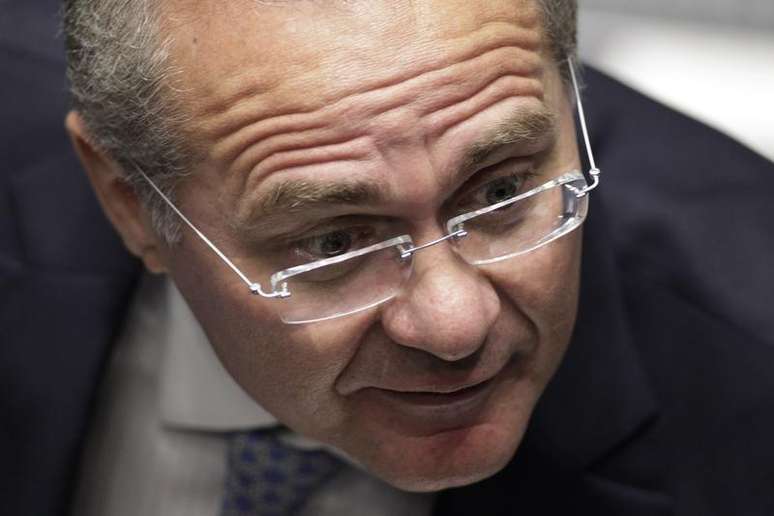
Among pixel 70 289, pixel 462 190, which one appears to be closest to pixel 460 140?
pixel 462 190

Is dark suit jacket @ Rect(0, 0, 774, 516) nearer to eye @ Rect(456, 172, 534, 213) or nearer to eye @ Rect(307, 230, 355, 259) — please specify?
eye @ Rect(456, 172, 534, 213)

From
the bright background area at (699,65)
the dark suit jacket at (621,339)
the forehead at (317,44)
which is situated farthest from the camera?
the bright background area at (699,65)

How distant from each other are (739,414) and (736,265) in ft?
0.65

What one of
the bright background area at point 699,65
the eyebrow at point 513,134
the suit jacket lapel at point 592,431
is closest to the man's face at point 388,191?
the eyebrow at point 513,134

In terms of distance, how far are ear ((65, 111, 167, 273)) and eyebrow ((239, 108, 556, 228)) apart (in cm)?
26

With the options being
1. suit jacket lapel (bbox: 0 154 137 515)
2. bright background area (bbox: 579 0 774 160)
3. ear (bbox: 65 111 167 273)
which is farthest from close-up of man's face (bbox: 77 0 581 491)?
bright background area (bbox: 579 0 774 160)

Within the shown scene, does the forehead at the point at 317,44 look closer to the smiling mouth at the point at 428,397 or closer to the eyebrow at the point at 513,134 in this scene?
the eyebrow at the point at 513,134

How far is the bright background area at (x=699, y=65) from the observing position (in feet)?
7.19

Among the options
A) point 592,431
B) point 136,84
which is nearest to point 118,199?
point 136,84

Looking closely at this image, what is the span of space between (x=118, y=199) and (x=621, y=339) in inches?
26.8

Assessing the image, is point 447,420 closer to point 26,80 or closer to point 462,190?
point 462,190

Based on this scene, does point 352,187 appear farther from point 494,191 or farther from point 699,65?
point 699,65

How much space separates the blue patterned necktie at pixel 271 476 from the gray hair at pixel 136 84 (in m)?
0.41

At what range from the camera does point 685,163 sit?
6.59 ft
